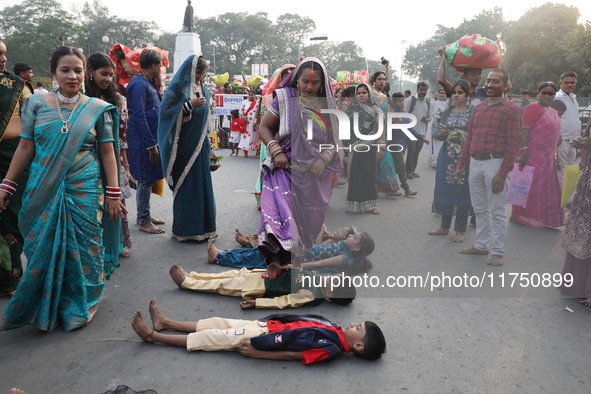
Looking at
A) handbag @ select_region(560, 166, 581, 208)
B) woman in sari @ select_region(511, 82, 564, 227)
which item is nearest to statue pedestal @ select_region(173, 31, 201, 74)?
woman in sari @ select_region(511, 82, 564, 227)

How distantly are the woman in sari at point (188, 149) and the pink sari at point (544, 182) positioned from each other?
377cm

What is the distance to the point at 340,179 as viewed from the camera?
5.75m

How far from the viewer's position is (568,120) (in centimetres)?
559

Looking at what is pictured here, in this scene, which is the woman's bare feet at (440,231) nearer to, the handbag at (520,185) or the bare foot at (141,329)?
the handbag at (520,185)

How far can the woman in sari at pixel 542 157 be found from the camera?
4770 mm

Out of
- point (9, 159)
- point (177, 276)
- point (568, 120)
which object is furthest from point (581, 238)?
point (9, 159)

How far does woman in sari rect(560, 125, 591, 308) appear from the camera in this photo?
328cm

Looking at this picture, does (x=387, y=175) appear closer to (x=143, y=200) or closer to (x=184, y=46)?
(x=143, y=200)

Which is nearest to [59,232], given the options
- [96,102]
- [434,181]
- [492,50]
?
[96,102]

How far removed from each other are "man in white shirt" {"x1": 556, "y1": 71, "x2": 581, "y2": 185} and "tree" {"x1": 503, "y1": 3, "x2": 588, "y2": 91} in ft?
69.2

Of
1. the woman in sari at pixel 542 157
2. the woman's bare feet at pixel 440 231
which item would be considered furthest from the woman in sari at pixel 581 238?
the woman in sari at pixel 542 157

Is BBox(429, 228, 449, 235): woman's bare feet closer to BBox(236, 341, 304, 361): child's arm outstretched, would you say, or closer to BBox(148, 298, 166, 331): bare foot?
BBox(236, 341, 304, 361): child's arm outstretched

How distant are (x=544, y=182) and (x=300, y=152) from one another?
3442mm

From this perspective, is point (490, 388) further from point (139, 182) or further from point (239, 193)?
point (239, 193)
